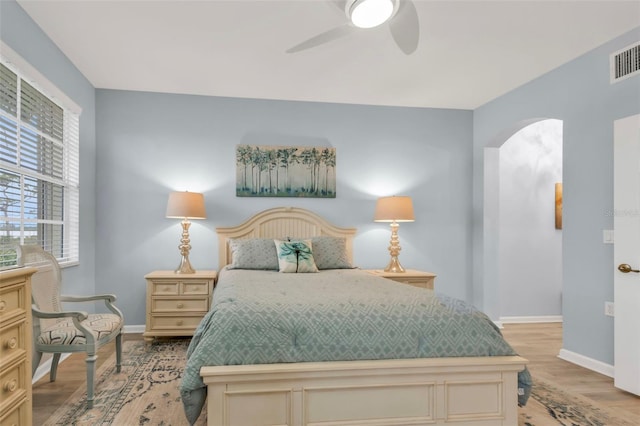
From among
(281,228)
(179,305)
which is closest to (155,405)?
(179,305)

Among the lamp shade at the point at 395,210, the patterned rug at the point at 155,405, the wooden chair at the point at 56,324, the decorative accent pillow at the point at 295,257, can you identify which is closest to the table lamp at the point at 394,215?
the lamp shade at the point at 395,210

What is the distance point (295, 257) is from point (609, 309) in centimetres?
261

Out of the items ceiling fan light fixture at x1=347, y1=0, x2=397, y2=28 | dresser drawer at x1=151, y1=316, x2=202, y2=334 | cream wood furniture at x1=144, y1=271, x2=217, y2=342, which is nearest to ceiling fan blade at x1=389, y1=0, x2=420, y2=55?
ceiling fan light fixture at x1=347, y1=0, x2=397, y2=28

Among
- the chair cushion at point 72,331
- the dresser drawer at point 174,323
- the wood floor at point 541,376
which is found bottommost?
the wood floor at point 541,376

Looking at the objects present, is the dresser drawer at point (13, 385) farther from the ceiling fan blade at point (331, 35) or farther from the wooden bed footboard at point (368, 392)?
the ceiling fan blade at point (331, 35)

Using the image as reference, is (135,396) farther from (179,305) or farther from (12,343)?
(179,305)

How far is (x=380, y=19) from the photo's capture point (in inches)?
98.0

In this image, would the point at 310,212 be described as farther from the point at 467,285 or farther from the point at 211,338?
the point at 211,338

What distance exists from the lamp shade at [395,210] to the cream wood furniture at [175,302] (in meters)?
1.91

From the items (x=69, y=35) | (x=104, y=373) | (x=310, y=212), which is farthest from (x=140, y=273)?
(x=69, y=35)

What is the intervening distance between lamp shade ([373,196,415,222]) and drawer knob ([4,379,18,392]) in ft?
11.0

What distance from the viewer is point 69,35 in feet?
10.2

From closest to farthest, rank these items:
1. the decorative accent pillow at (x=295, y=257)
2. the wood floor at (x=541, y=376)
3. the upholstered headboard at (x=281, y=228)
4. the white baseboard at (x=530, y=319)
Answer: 1. the wood floor at (x=541, y=376)
2. the decorative accent pillow at (x=295, y=257)
3. the upholstered headboard at (x=281, y=228)
4. the white baseboard at (x=530, y=319)

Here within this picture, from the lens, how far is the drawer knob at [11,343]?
1800 mm
